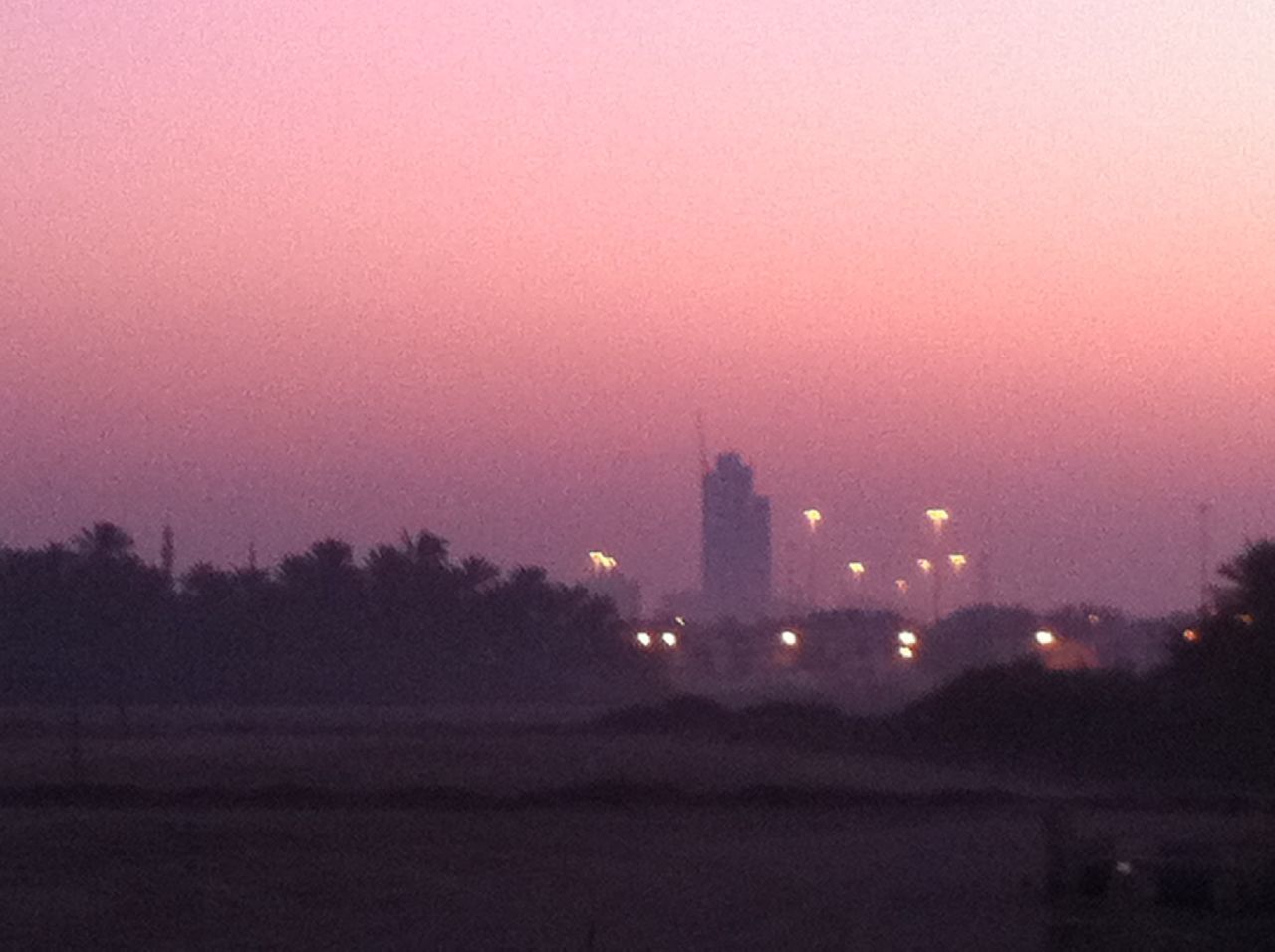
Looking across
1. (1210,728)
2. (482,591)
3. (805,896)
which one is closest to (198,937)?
(805,896)

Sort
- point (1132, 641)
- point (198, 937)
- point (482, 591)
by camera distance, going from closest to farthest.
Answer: point (198, 937) → point (482, 591) → point (1132, 641)

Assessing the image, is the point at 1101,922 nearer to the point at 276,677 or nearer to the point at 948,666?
the point at 276,677

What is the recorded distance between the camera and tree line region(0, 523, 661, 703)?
3863 inches

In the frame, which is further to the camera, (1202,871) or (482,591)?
(482,591)

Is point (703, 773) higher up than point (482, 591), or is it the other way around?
point (482, 591)

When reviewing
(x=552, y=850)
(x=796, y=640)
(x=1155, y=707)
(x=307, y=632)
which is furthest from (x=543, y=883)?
(x=796, y=640)

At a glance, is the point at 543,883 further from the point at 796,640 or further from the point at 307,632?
the point at 796,640

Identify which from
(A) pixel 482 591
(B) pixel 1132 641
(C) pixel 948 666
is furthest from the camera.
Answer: (B) pixel 1132 641

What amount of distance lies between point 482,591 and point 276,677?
12481 mm

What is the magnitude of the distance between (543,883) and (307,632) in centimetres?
7676

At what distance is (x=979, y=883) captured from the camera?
91.2 ft

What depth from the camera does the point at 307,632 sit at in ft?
336

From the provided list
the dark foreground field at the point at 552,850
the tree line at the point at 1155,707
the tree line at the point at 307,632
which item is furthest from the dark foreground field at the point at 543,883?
the tree line at the point at 307,632

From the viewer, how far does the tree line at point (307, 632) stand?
98.1 m
